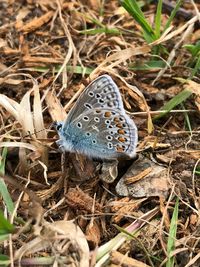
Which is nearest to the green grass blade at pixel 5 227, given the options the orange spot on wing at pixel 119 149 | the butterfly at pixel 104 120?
the butterfly at pixel 104 120

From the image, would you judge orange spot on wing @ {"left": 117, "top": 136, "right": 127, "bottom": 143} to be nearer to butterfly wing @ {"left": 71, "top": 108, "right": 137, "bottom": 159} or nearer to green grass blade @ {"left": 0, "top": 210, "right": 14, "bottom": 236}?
butterfly wing @ {"left": 71, "top": 108, "right": 137, "bottom": 159}

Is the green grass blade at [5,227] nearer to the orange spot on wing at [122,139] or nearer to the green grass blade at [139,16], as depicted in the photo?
the orange spot on wing at [122,139]

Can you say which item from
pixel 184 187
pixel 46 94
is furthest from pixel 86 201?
pixel 46 94

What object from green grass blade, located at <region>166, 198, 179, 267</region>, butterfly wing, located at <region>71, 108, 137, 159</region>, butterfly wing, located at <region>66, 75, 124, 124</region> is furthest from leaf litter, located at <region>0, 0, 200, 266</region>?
butterfly wing, located at <region>66, 75, 124, 124</region>

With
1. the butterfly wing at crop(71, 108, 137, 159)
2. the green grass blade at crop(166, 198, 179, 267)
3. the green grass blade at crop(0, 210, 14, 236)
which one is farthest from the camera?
the butterfly wing at crop(71, 108, 137, 159)

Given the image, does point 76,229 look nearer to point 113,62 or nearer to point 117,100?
point 117,100

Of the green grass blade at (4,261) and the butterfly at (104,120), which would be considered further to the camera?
the butterfly at (104,120)
